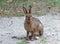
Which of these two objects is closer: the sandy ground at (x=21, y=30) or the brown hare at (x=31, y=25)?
the brown hare at (x=31, y=25)

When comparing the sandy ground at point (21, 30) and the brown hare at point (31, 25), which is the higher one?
the brown hare at point (31, 25)

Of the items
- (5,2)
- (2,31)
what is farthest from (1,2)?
(2,31)

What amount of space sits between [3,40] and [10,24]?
5.44ft

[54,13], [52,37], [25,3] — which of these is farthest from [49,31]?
[25,3]

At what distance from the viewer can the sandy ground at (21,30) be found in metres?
6.71

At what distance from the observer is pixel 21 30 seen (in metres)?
7.63

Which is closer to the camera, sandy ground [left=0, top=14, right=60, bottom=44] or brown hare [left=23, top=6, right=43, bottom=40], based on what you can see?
brown hare [left=23, top=6, right=43, bottom=40]

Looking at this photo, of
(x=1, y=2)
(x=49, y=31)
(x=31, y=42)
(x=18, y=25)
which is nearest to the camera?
(x=31, y=42)

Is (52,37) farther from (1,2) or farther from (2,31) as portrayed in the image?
(1,2)

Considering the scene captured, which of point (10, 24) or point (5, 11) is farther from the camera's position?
point (5, 11)

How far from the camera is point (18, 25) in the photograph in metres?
8.26

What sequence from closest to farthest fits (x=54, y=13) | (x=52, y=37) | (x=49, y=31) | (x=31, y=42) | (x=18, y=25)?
(x=31, y=42) → (x=52, y=37) → (x=49, y=31) → (x=18, y=25) → (x=54, y=13)

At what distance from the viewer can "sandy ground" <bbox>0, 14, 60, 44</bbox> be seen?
671 centimetres

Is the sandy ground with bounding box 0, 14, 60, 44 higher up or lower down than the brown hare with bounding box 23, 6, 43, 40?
lower down
